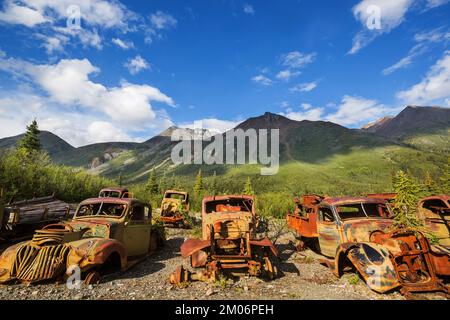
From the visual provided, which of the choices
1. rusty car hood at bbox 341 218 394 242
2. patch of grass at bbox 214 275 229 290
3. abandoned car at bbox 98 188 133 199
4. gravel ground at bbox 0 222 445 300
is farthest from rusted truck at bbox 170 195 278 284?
abandoned car at bbox 98 188 133 199

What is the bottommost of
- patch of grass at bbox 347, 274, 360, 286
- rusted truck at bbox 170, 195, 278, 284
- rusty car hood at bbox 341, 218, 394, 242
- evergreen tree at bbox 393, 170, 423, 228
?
patch of grass at bbox 347, 274, 360, 286

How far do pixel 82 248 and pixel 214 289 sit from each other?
3.21 meters

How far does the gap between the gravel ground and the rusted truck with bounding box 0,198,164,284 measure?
0.97 feet

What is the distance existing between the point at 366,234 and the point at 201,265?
4.69 m

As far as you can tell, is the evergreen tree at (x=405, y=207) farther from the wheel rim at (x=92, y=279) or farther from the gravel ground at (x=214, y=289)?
the wheel rim at (x=92, y=279)

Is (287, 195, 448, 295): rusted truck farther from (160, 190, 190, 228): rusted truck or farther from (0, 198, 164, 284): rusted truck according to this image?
(160, 190, 190, 228): rusted truck

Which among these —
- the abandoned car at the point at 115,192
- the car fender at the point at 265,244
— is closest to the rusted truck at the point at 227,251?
the car fender at the point at 265,244

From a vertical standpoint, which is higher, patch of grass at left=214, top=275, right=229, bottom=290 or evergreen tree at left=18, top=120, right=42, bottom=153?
evergreen tree at left=18, top=120, right=42, bottom=153

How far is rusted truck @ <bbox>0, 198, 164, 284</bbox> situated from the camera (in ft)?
18.2

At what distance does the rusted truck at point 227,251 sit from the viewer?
6430 mm

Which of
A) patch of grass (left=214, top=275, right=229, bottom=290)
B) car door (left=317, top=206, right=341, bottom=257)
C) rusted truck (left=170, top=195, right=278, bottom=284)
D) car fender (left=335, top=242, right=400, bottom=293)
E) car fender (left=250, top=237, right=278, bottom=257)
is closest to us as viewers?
car fender (left=335, top=242, right=400, bottom=293)

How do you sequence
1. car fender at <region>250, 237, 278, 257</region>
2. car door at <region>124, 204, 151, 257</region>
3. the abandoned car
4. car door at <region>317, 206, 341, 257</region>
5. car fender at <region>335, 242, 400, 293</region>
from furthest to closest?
the abandoned car → car door at <region>124, 204, 151, 257</region> → car door at <region>317, 206, 341, 257</region> → car fender at <region>250, 237, 278, 257</region> → car fender at <region>335, 242, 400, 293</region>

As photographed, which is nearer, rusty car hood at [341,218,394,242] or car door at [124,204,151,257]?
rusty car hood at [341,218,394,242]
